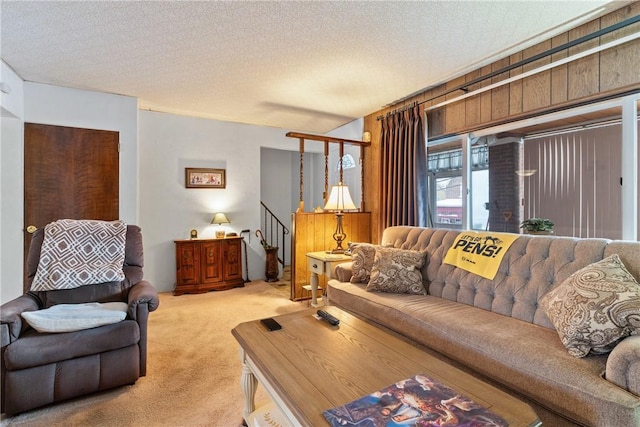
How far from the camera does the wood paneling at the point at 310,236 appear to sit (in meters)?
3.70

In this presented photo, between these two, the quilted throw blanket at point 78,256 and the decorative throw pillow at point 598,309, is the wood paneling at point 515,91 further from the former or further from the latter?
the quilted throw blanket at point 78,256

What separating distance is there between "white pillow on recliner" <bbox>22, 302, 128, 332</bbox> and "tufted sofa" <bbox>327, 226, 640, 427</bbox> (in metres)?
1.61

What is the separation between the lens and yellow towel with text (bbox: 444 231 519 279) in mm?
2061

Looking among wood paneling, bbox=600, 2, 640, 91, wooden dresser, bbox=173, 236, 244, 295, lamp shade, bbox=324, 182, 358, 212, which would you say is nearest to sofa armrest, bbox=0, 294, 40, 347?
wooden dresser, bbox=173, 236, 244, 295

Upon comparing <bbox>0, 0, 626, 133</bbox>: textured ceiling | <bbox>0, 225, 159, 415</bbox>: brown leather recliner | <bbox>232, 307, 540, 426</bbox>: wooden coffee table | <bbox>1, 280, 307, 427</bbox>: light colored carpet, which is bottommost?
<bbox>1, 280, 307, 427</bbox>: light colored carpet

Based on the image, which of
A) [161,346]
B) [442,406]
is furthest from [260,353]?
[161,346]

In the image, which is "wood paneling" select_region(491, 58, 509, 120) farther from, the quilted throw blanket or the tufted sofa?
the quilted throw blanket

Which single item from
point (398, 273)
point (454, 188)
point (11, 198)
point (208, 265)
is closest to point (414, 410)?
point (398, 273)

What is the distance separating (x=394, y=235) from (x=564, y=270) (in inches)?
54.9

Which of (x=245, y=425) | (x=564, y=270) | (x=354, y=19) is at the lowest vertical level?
(x=245, y=425)

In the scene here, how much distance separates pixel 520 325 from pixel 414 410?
106cm

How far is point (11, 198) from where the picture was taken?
304 centimetres

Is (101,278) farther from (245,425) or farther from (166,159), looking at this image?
(166,159)

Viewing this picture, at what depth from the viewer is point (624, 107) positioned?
203 centimetres
